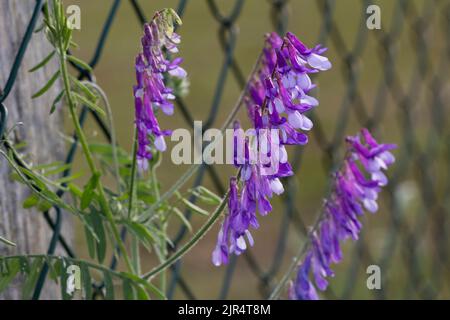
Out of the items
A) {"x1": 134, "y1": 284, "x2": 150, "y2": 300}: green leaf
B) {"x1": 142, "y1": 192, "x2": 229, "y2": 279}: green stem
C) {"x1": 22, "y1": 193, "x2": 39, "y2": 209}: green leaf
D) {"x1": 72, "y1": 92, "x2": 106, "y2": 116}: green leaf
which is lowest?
{"x1": 134, "y1": 284, "x2": 150, "y2": 300}: green leaf

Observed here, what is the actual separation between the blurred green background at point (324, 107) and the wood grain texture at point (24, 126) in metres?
0.68

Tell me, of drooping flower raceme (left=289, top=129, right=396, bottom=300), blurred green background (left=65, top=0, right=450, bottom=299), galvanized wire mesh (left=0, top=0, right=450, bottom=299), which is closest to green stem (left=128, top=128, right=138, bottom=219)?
galvanized wire mesh (left=0, top=0, right=450, bottom=299)

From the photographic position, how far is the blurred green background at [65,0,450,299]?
298 cm

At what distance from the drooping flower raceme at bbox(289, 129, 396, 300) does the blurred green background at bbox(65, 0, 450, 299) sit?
662mm

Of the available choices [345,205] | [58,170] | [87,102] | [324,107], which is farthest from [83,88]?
[324,107]

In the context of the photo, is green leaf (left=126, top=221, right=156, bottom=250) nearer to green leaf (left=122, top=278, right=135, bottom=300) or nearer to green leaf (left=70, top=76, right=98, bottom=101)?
green leaf (left=122, top=278, right=135, bottom=300)

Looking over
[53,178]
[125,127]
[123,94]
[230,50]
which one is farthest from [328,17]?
[123,94]

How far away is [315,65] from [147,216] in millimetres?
302

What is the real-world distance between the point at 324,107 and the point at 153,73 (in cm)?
558

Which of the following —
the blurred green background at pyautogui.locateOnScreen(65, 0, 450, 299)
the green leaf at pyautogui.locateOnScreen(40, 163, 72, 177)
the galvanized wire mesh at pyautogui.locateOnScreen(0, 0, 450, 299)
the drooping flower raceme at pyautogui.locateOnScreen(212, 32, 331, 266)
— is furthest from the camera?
the blurred green background at pyautogui.locateOnScreen(65, 0, 450, 299)

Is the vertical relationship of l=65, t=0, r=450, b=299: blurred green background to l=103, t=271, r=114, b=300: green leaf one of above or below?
above

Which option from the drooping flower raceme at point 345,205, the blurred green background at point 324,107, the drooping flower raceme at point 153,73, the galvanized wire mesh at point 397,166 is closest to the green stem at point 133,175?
the drooping flower raceme at point 153,73

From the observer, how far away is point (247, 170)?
95 centimetres

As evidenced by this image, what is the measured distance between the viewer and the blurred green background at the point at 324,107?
2982mm
